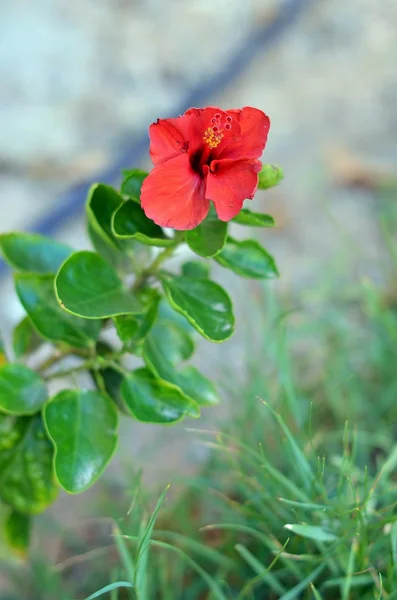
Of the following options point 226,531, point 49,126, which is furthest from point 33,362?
point 49,126

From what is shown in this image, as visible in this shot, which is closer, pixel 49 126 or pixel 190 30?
pixel 49 126

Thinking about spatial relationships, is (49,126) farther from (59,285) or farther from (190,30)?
(59,285)

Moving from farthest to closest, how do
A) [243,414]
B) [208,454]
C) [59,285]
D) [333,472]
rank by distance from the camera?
[208,454], [243,414], [333,472], [59,285]

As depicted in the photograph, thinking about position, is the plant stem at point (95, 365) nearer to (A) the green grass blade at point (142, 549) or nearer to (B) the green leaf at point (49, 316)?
(B) the green leaf at point (49, 316)

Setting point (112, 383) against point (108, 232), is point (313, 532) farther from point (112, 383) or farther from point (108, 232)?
point (108, 232)

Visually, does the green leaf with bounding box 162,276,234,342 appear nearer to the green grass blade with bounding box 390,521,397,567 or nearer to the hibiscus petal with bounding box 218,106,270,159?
the hibiscus petal with bounding box 218,106,270,159

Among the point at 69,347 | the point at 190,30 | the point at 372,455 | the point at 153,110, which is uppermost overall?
the point at 190,30
